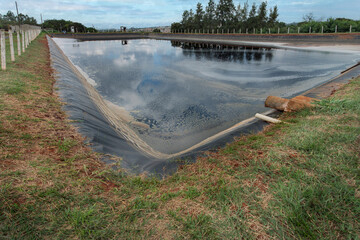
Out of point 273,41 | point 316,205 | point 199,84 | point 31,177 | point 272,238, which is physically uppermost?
point 273,41

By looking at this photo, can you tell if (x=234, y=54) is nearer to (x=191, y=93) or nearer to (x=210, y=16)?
(x=191, y=93)

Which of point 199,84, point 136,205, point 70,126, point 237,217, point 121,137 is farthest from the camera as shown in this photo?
point 199,84

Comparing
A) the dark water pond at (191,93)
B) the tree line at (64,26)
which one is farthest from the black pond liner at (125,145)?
the tree line at (64,26)

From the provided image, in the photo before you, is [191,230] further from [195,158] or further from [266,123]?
[266,123]

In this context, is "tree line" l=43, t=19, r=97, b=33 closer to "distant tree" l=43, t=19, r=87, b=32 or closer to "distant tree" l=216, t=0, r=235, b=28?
"distant tree" l=43, t=19, r=87, b=32

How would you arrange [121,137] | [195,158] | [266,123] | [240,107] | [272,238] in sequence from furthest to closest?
[240,107]
[266,123]
[121,137]
[195,158]
[272,238]

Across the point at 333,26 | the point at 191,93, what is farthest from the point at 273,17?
the point at 191,93

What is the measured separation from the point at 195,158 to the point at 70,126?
248 cm

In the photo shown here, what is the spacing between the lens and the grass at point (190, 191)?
6.46 feet

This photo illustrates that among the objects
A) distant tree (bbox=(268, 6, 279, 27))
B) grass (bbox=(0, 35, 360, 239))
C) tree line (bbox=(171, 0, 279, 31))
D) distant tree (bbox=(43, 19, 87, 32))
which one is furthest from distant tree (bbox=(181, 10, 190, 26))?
grass (bbox=(0, 35, 360, 239))

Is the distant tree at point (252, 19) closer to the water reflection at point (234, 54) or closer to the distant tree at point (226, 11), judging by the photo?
the distant tree at point (226, 11)

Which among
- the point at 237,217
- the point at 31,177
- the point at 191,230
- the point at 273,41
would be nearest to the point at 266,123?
the point at 237,217

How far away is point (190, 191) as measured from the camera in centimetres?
261

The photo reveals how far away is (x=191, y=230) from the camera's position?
2.00m
